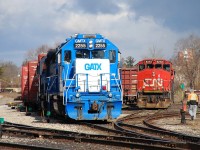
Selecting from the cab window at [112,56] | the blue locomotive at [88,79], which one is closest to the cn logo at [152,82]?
the blue locomotive at [88,79]

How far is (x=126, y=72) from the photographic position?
2589 centimetres

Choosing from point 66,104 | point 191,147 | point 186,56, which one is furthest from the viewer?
point 186,56

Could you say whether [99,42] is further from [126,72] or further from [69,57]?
[126,72]

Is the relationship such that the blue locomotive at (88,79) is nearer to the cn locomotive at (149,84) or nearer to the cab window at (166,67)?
the cn locomotive at (149,84)

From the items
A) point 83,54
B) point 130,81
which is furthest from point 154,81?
point 83,54

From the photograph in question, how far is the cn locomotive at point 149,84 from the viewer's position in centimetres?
2545

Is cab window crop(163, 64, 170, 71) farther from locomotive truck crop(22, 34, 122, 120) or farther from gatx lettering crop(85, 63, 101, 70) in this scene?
gatx lettering crop(85, 63, 101, 70)

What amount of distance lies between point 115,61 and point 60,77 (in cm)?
245

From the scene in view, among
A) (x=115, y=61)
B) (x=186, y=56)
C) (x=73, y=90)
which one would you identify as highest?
(x=186, y=56)

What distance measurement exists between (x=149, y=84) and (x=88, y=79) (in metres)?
11.8

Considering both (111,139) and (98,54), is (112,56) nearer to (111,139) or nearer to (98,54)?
(98,54)

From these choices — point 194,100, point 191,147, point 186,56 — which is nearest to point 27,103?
point 194,100

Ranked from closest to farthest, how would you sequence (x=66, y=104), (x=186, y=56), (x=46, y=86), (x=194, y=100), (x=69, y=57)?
1. (x=66, y=104)
2. (x=69, y=57)
3. (x=194, y=100)
4. (x=46, y=86)
5. (x=186, y=56)

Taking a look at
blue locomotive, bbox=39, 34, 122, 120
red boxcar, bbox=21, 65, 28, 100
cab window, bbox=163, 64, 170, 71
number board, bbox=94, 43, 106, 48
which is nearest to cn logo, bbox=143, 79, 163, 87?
cab window, bbox=163, 64, 170, 71
